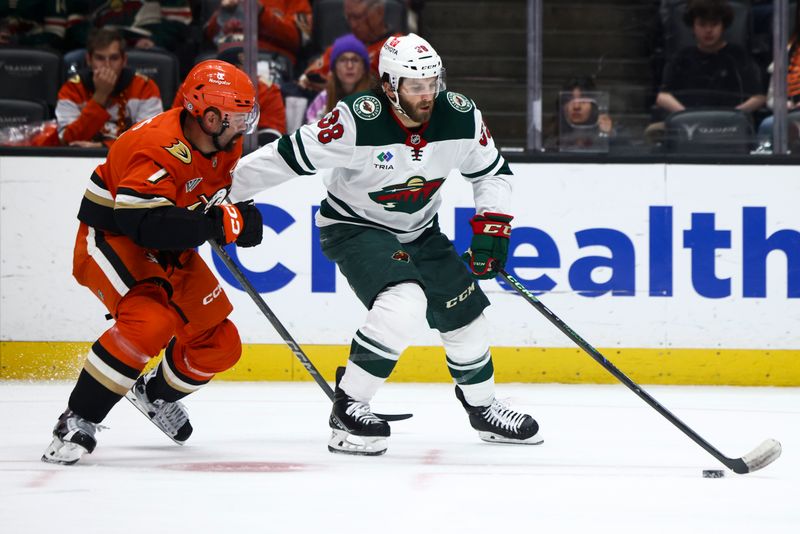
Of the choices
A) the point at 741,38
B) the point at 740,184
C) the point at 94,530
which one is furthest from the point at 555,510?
the point at 741,38

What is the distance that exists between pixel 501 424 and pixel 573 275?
1.50 meters

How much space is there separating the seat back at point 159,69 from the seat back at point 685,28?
81.2 inches

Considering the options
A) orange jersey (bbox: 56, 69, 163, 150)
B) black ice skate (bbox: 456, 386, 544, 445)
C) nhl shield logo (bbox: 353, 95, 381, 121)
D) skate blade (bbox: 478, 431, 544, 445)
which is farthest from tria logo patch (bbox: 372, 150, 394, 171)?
orange jersey (bbox: 56, 69, 163, 150)

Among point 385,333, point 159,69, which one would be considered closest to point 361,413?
point 385,333

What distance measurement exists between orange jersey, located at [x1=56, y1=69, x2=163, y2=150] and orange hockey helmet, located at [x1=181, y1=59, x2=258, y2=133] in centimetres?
196

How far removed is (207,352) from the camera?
12.0ft

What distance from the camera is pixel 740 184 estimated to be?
5.23 meters

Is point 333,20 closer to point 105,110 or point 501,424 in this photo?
point 105,110

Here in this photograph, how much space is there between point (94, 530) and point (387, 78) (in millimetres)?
1547

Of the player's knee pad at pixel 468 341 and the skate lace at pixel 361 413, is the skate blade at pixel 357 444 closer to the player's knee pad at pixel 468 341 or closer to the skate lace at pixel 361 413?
the skate lace at pixel 361 413

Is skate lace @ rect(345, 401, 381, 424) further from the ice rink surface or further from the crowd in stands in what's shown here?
→ the crowd in stands

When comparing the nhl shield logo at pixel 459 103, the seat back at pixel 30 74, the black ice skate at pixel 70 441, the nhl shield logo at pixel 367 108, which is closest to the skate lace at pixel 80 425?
the black ice skate at pixel 70 441

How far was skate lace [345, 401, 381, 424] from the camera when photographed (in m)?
3.60

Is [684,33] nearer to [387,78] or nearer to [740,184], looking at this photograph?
[740,184]
